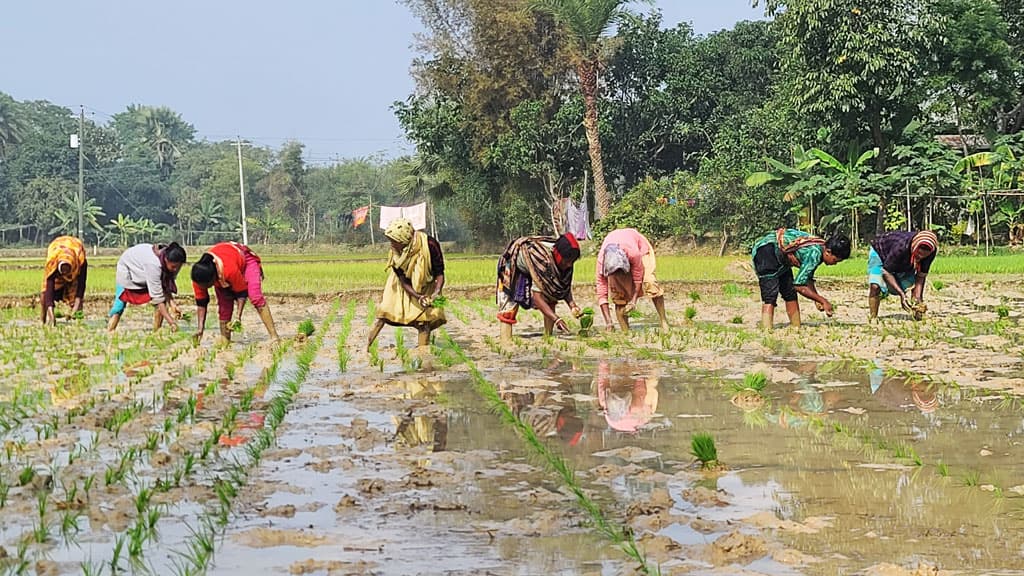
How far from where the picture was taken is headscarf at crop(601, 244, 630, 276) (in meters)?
10.3

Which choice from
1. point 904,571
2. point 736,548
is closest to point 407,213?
point 736,548

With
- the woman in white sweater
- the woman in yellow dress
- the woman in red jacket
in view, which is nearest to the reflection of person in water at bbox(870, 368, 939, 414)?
the woman in yellow dress

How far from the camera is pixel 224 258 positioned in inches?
388

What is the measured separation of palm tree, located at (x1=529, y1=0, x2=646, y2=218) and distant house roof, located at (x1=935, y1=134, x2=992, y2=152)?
29.9 feet

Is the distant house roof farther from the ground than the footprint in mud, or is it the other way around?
the distant house roof

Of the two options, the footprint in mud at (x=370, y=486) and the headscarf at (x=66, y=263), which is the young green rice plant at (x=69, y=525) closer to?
the footprint in mud at (x=370, y=486)

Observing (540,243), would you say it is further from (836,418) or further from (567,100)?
(567,100)

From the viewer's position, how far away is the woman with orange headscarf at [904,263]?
10414mm

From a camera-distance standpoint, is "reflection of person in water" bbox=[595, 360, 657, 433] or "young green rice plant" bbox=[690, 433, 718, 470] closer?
"young green rice plant" bbox=[690, 433, 718, 470]

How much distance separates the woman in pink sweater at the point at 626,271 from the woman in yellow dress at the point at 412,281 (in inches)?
65.9

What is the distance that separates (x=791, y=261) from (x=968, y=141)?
23663 millimetres

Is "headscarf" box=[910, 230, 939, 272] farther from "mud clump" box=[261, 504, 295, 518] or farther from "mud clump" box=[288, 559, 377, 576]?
"mud clump" box=[288, 559, 377, 576]

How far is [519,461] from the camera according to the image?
4.80m

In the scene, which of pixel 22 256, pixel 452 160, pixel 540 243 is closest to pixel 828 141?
pixel 452 160
